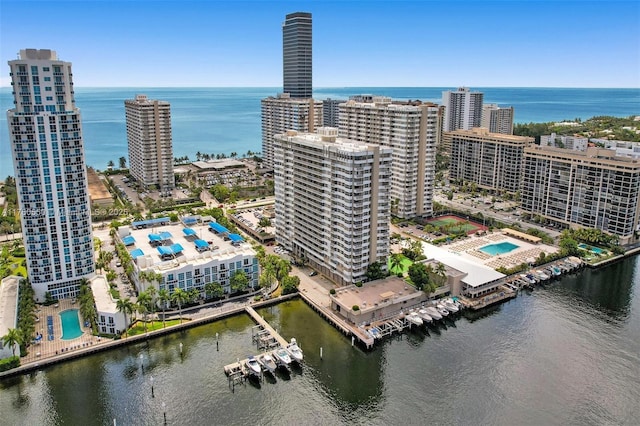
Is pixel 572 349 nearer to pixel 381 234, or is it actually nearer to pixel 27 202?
pixel 381 234

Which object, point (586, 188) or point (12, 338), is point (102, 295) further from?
point (586, 188)

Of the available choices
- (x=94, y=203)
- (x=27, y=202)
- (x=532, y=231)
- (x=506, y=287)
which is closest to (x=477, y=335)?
(x=506, y=287)

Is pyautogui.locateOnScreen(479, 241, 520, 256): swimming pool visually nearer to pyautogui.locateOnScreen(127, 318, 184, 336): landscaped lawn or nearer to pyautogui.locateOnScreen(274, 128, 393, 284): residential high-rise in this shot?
pyautogui.locateOnScreen(274, 128, 393, 284): residential high-rise

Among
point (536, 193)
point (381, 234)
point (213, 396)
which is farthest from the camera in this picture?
point (536, 193)

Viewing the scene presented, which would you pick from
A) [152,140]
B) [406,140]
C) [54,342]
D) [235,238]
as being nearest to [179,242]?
[235,238]

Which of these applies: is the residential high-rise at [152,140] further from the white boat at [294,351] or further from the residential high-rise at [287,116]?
the white boat at [294,351]
